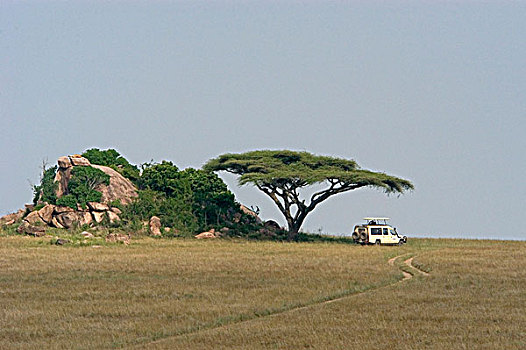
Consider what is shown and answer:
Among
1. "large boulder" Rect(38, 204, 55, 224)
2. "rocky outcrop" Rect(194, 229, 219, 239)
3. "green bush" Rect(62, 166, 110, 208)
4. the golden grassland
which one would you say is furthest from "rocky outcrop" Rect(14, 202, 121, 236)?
the golden grassland

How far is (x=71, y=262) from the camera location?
39.1m

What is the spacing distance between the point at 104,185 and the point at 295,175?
15969 mm

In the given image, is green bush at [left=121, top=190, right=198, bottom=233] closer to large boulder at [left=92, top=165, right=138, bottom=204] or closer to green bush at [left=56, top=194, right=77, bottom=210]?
large boulder at [left=92, top=165, right=138, bottom=204]

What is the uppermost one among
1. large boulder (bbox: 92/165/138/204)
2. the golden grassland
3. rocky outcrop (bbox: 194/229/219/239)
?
large boulder (bbox: 92/165/138/204)

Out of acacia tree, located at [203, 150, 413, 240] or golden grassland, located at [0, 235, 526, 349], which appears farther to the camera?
acacia tree, located at [203, 150, 413, 240]

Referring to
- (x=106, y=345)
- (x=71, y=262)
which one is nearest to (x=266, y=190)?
(x=71, y=262)

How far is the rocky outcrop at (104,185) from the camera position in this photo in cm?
6247

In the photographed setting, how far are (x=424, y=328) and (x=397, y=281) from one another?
38.6ft

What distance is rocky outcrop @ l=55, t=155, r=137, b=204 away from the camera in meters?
62.5

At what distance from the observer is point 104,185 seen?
62.6 meters

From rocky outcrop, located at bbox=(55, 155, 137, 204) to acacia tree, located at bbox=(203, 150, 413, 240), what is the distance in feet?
22.9

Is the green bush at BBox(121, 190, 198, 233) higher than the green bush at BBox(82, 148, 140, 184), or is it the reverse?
the green bush at BBox(82, 148, 140, 184)

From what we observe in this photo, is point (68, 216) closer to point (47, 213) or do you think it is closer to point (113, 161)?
point (47, 213)

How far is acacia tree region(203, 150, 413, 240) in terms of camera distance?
5909 cm
